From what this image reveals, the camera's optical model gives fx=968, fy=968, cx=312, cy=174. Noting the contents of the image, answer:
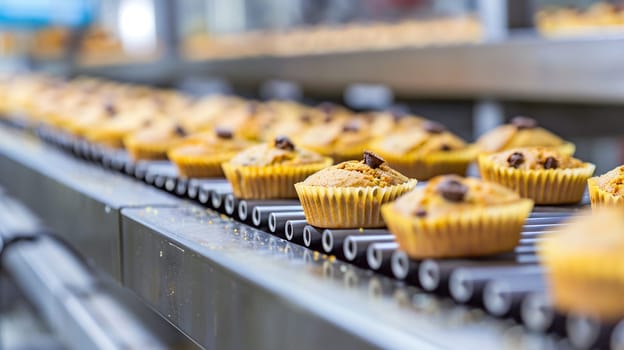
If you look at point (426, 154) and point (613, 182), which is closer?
point (613, 182)

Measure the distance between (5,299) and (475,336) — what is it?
4160mm

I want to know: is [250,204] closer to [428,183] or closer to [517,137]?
[428,183]

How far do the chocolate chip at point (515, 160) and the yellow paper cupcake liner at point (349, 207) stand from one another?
0.35m

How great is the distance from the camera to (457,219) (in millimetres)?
1353

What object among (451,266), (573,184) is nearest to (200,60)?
(573,184)

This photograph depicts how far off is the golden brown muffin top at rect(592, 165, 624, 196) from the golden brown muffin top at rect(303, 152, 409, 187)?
1.14 ft

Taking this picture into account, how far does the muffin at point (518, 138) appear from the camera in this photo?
232 centimetres

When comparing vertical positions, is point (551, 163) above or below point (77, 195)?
above

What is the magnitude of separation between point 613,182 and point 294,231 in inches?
21.5

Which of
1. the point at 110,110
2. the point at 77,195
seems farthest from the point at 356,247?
the point at 110,110

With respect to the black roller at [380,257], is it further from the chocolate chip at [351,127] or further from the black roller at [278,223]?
the chocolate chip at [351,127]

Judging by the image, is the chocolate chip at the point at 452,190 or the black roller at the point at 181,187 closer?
the chocolate chip at the point at 452,190

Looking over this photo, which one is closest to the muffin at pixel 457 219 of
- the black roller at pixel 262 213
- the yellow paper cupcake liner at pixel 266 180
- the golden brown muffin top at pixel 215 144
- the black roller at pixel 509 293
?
the black roller at pixel 509 293

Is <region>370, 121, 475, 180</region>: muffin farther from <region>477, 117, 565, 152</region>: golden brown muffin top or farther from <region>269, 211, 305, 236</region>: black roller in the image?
<region>269, 211, 305, 236</region>: black roller
